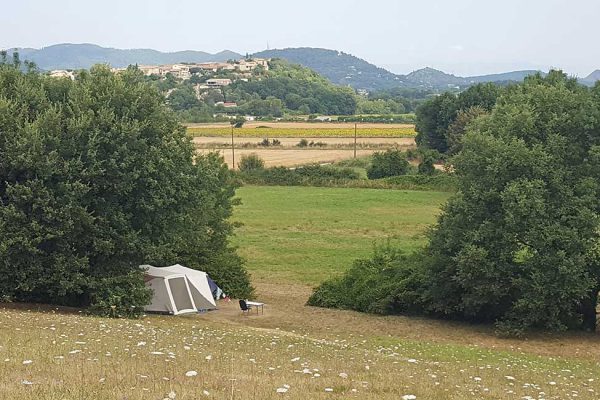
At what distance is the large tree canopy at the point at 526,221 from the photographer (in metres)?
29.1

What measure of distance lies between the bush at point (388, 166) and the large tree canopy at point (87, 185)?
69.9 m

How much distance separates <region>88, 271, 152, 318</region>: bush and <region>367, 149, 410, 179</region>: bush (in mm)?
73297

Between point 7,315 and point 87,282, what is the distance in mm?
5147

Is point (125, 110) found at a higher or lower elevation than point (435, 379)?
higher

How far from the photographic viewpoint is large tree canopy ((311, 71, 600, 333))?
29141 mm

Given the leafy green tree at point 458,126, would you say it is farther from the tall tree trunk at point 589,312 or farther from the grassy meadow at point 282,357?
the tall tree trunk at point 589,312

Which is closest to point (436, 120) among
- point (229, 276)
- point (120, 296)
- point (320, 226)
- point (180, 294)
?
point (320, 226)

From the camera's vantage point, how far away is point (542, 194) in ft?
98.3

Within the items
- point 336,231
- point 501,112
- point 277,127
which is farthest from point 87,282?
point 277,127

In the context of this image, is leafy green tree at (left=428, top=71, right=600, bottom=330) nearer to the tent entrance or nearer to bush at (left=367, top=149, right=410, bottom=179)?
the tent entrance

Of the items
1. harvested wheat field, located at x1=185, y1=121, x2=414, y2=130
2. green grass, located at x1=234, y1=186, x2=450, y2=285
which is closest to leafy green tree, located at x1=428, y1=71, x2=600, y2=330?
green grass, located at x1=234, y1=186, x2=450, y2=285

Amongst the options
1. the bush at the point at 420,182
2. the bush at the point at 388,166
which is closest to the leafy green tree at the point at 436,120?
the bush at the point at 388,166

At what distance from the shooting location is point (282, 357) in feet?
58.4

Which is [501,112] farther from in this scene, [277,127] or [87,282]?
[277,127]
